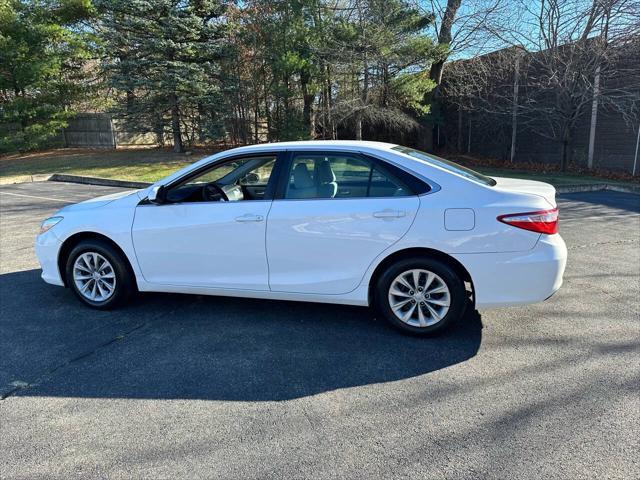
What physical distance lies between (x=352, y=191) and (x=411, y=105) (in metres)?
17.5

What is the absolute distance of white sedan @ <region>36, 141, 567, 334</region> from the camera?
3.59 metres

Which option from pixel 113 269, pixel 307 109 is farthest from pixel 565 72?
pixel 113 269

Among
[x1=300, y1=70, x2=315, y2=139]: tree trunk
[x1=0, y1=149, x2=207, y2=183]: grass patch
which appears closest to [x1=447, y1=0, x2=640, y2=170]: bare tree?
[x1=300, y1=70, x2=315, y2=139]: tree trunk

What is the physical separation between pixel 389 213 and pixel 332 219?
470 mm

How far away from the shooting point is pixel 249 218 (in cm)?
395

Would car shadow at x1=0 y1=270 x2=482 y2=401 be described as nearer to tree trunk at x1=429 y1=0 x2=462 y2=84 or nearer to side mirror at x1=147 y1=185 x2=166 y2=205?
side mirror at x1=147 y1=185 x2=166 y2=205

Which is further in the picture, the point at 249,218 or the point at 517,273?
the point at 249,218

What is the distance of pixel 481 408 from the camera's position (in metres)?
2.89

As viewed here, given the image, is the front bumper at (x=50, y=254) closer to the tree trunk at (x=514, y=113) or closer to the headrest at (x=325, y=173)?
the headrest at (x=325, y=173)

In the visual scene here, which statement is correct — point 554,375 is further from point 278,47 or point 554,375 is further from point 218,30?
point 218,30

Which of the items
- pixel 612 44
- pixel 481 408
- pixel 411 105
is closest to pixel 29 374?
pixel 481 408

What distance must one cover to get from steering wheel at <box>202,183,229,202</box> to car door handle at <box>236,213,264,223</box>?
371mm

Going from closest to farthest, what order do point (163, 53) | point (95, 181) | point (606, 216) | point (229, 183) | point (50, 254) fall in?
point (50, 254), point (229, 183), point (606, 216), point (95, 181), point (163, 53)

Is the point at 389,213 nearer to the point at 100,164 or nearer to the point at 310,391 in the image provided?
the point at 310,391
